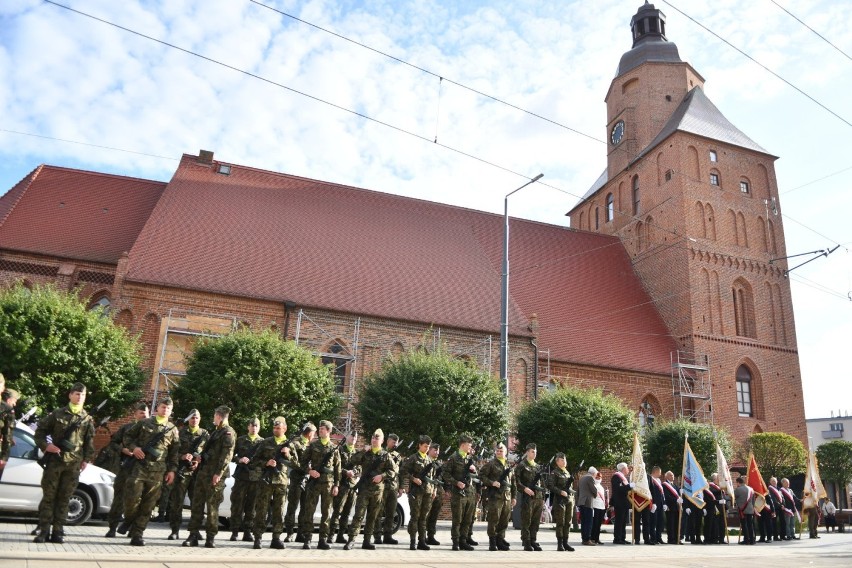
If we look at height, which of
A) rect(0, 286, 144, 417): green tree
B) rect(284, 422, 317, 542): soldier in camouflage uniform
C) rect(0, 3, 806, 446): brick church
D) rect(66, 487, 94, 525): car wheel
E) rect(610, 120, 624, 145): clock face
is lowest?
rect(66, 487, 94, 525): car wheel

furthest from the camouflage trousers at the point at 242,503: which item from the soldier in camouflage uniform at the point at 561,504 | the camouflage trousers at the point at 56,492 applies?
the soldier in camouflage uniform at the point at 561,504

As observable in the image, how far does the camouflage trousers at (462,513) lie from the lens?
11.1 meters

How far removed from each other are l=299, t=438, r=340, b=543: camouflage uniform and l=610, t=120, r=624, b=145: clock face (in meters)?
32.1

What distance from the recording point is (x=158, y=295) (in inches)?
869

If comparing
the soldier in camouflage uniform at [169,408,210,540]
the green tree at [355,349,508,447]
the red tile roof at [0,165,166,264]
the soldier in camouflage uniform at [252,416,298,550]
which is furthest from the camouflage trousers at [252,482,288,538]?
the red tile roof at [0,165,166,264]

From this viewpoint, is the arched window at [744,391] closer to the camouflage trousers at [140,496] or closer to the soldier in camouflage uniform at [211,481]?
the soldier in camouflage uniform at [211,481]

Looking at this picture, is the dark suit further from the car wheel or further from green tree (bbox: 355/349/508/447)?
the car wheel

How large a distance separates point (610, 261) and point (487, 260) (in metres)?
8.35

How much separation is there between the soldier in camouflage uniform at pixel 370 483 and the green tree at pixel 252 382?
738cm

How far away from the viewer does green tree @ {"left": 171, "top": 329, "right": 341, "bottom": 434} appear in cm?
1731

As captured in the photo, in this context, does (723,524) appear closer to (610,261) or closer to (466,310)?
(466,310)

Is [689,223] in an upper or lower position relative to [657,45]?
lower

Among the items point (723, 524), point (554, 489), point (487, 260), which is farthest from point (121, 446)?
point (487, 260)

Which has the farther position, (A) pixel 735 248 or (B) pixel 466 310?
(A) pixel 735 248
